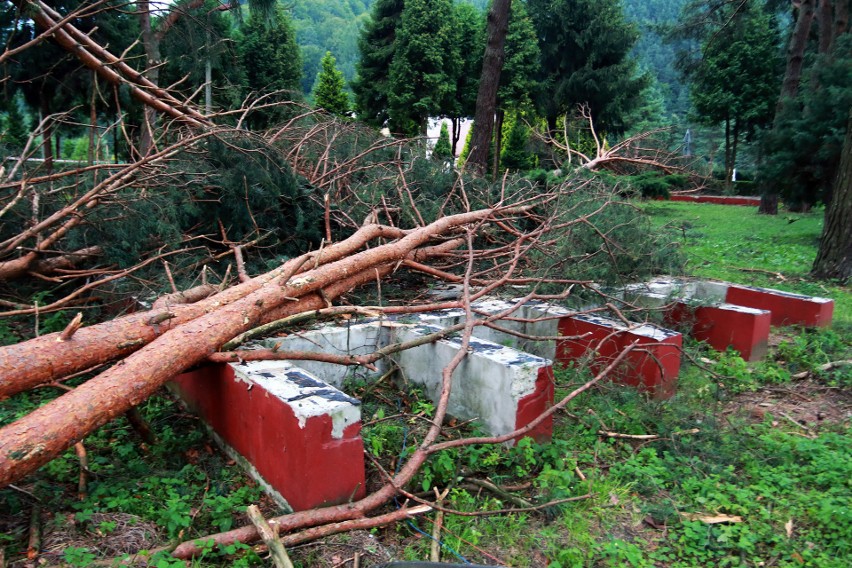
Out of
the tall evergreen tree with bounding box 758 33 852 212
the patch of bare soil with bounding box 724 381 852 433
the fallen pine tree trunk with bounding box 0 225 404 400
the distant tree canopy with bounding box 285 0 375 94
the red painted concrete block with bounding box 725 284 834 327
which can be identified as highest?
the distant tree canopy with bounding box 285 0 375 94

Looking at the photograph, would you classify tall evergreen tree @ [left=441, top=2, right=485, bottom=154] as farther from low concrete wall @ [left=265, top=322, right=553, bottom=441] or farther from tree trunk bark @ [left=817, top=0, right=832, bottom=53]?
low concrete wall @ [left=265, top=322, right=553, bottom=441]

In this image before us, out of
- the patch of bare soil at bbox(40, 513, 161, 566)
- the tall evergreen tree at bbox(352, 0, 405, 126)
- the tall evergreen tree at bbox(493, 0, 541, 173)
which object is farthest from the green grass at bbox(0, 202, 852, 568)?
the tall evergreen tree at bbox(352, 0, 405, 126)

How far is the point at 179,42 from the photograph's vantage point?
10789mm

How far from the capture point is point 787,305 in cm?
566

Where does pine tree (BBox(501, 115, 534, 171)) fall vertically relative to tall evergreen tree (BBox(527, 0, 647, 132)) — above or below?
below

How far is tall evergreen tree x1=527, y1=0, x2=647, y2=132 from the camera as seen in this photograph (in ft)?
72.0

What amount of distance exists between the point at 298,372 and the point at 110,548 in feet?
3.84

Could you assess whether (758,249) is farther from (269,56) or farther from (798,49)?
(269,56)

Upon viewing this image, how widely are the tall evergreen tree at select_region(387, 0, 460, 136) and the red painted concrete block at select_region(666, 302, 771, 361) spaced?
56.3 feet

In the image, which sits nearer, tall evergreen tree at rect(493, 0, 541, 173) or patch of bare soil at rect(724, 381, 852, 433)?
patch of bare soil at rect(724, 381, 852, 433)

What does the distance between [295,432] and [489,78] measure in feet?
28.3

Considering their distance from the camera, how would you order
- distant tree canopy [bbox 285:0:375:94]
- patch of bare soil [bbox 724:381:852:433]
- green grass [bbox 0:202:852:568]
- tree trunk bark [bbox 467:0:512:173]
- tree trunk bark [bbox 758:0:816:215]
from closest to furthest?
green grass [bbox 0:202:852:568], patch of bare soil [bbox 724:381:852:433], tree trunk bark [bbox 467:0:512:173], tree trunk bark [bbox 758:0:816:215], distant tree canopy [bbox 285:0:375:94]

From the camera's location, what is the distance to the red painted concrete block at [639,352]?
4047mm

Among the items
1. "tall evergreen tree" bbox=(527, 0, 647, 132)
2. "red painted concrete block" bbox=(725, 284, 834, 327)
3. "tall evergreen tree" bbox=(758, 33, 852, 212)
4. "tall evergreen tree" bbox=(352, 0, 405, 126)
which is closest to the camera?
"red painted concrete block" bbox=(725, 284, 834, 327)
